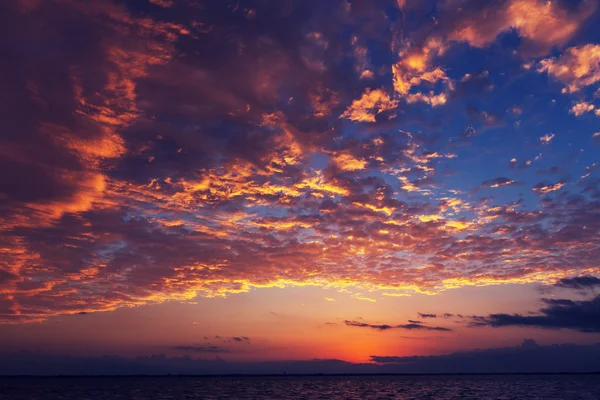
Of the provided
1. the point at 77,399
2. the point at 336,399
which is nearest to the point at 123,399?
the point at 77,399

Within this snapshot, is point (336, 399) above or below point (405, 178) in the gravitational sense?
below

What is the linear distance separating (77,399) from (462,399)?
8812 cm

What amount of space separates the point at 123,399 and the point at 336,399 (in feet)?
166

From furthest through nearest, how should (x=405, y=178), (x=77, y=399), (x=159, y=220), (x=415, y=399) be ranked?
(x=77, y=399) < (x=415, y=399) < (x=159, y=220) < (x=405, y=178)

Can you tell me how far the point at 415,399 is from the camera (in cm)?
9681

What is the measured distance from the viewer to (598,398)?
99.9 metres

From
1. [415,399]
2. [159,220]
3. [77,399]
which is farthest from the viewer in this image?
[77,399]

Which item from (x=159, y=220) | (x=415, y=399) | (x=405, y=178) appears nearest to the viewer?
(x=405, y=178)

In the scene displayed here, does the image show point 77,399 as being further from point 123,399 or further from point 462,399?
point 462,399

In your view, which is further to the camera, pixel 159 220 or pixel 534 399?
pixel 534 399

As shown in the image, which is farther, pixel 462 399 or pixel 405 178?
pixel 462 399

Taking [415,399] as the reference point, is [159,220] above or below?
above

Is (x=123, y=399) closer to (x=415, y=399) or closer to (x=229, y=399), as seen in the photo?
(x=229, y=399)

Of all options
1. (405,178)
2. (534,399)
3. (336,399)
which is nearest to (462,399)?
(534,399)
